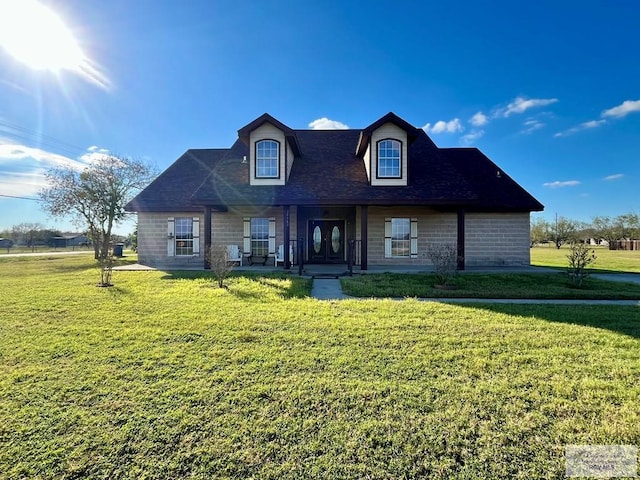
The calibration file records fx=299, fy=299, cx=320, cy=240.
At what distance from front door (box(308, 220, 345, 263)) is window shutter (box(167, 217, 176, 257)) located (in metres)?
6.86

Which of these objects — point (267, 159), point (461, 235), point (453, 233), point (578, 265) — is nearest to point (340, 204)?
point (267, 159)

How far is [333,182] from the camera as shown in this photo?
13.4 metres

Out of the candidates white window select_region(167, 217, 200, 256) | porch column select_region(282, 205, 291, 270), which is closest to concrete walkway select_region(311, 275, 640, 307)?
porch column select_region(282, 205, 291, 270)

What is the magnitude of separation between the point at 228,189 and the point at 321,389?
11.2m

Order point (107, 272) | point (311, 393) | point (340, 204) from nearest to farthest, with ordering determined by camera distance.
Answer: point (311, 393)
point (107, 272)
point (340, 204)

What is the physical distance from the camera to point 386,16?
11125mm

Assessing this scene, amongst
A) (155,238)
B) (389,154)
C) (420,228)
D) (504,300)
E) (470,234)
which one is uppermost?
(389,154)

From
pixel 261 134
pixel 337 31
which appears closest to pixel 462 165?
pixel 337 31

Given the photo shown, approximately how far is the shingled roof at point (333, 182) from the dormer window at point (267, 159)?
2.10 feet

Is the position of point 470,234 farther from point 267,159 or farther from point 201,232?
point 201,232

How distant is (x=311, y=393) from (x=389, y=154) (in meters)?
11.7

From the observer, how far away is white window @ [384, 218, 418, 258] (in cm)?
1430

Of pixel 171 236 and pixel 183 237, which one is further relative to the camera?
pixel 183 237

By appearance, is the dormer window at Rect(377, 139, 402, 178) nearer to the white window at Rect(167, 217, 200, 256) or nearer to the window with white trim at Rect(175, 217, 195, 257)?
the white window at Rect(167, 217, 200, 256)
